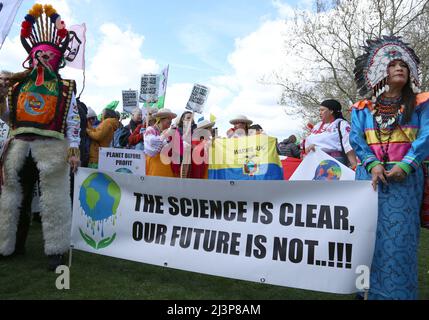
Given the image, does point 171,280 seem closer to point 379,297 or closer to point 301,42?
point 379,297

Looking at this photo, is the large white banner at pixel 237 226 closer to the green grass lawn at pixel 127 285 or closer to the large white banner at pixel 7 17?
the green grass lawn at pixel 127 285

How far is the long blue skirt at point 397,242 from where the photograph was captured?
2.90 meters

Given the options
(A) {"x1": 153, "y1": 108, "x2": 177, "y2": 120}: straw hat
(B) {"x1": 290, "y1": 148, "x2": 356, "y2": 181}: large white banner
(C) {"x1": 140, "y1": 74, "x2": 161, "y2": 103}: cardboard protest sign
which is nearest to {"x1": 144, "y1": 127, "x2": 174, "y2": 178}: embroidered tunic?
(A) {"x1": 153, "y1": 108, "x2": 177, "y2": 120}: straw hat

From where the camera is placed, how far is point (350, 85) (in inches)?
894

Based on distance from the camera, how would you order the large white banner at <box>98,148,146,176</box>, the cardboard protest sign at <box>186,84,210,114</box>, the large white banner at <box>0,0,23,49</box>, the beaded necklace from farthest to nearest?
the cardboard protest sign at <box>186,84,210,114</box> → the large white banner at <box>98,148,146,176</box> → the large white banner at <box>0,0,23,49</box> → the beaded necklace

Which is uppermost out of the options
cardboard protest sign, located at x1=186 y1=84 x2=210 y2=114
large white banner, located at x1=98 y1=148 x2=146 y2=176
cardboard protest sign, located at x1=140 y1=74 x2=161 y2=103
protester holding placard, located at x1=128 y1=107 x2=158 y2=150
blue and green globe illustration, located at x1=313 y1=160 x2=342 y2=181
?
cardboard protest sign, located at x1=140 y1=74 x2=161 y2=103

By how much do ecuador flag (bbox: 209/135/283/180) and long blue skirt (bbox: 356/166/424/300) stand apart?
2.96m

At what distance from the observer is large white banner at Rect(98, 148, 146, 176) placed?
19.9 ft

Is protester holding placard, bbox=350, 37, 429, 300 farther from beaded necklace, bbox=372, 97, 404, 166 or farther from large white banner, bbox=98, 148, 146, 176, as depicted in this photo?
large white banner, bbox=98, 148, 146, 176

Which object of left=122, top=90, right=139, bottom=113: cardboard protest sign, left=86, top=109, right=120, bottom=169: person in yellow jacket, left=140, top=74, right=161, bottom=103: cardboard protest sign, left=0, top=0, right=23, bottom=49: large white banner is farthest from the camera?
left=122, top=90, right=139, bottom=113: cardboard protest sign

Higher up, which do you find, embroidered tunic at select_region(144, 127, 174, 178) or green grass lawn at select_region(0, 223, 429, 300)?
embroidered tunic at select_region(144, 127, 174, 178)
